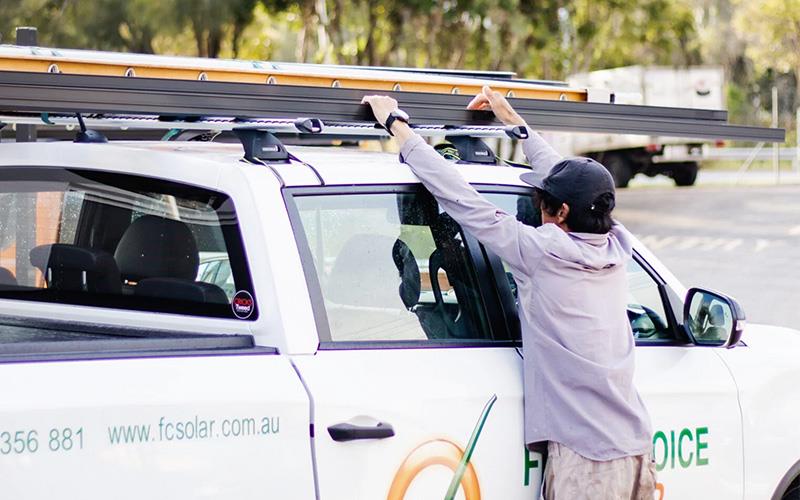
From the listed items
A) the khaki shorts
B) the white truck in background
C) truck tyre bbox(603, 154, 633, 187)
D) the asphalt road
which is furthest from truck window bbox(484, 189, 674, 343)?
truck tyre bbox(603, 154, 633, 187)

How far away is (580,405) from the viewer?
3.52 m

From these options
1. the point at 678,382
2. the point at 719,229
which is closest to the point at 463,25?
the point at 719,229

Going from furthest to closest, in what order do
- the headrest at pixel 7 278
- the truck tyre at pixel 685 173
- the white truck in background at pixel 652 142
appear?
1. the truck tyre at pixel 685 173
2. the white truck in background at pixel 652 142
3. the headrest at pixel 7 278

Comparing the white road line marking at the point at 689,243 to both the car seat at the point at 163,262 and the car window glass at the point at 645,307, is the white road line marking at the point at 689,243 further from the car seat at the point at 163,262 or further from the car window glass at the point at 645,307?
the car seat at the point at 163,262

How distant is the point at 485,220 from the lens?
356 centimetres

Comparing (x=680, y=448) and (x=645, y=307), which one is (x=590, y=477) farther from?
(x=645, y=307)

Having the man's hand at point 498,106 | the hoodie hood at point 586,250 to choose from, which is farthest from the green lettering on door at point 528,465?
the man's hand at point 498,106

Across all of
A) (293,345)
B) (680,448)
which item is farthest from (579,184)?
(293,345)

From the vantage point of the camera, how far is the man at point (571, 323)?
3504 millimetres

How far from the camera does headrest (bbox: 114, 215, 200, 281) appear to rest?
140 inches

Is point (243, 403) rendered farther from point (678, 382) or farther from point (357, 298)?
point (678, 382)

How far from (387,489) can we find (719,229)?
60.0 feet

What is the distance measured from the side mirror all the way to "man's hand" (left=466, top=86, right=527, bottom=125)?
31.1 inches

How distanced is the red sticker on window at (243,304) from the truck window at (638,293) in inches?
36.3
